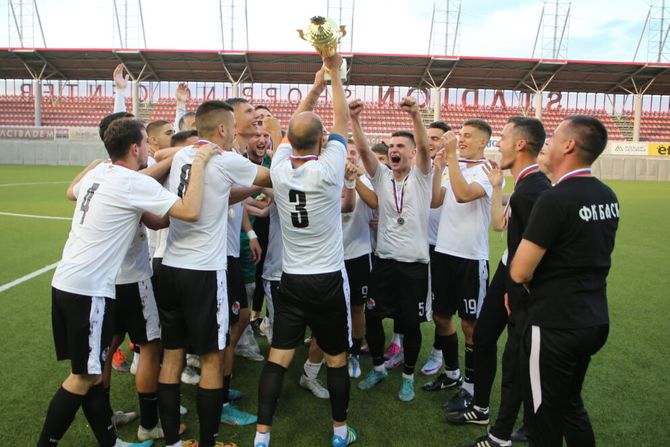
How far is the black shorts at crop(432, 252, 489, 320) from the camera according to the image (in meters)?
4.26

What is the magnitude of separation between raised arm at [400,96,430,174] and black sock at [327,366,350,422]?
6.51ft

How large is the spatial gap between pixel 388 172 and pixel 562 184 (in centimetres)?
214

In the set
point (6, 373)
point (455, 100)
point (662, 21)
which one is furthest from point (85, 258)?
point (662, 21)

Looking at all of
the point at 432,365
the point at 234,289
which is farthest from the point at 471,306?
the point at 234,289

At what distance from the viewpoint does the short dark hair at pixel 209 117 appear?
3.44 meters

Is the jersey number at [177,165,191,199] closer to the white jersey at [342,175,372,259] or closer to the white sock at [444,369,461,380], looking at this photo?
the white jersey at [342,175,372,259]

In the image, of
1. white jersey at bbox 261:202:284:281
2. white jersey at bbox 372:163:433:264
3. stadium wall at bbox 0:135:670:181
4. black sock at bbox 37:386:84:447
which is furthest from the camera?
stadium wall at bbox 0:135:670:181

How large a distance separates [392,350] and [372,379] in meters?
0.77

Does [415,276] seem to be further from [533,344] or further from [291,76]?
[291,76]

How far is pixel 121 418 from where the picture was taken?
3.73 m

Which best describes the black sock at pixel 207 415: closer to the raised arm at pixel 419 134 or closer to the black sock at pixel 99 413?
the black sock at pixel 99 413

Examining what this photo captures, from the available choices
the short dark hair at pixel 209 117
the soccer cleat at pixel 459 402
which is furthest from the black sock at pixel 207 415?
the soccer cleat at pixel 459 402

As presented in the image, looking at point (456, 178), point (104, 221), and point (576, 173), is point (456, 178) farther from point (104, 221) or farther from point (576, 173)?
A: point (104, 221)

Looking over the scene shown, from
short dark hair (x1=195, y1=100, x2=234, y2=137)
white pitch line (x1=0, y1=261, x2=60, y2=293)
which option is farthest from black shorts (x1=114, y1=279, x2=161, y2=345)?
white pitch line (x1=0, y1=261, x2=60, y2=293)
